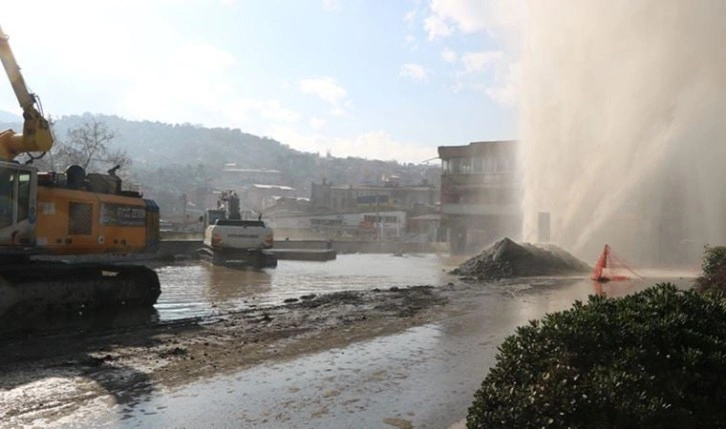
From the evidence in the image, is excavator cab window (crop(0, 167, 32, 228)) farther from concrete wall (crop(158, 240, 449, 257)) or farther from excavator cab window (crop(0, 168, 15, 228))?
concrete wall (crop(158, 240, 449, 257))

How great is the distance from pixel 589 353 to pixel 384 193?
127 meters

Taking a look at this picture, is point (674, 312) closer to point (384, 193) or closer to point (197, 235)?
point (197, 235)

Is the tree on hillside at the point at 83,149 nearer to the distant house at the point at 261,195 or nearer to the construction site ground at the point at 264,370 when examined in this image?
the construction site ground at the point at 264,370

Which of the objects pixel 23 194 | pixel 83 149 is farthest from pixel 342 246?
pixel 23 194

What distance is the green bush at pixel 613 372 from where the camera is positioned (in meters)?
3.80

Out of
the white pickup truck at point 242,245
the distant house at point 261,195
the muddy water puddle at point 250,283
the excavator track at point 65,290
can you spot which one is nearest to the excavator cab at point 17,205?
the excavator track at point 65,290

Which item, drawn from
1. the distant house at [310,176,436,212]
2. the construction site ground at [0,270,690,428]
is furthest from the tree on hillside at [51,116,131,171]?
the distant house at [310,176,436,212]

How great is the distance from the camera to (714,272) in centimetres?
1212

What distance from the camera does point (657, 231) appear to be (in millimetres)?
41375

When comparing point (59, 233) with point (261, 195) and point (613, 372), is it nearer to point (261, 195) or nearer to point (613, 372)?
point (613, 372)

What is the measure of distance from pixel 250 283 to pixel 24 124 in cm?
867

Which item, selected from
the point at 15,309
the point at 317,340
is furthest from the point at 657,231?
the point at 15,309

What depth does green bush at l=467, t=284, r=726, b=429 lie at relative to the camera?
12.5ft

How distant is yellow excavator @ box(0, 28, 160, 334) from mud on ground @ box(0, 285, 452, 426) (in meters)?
2.02
